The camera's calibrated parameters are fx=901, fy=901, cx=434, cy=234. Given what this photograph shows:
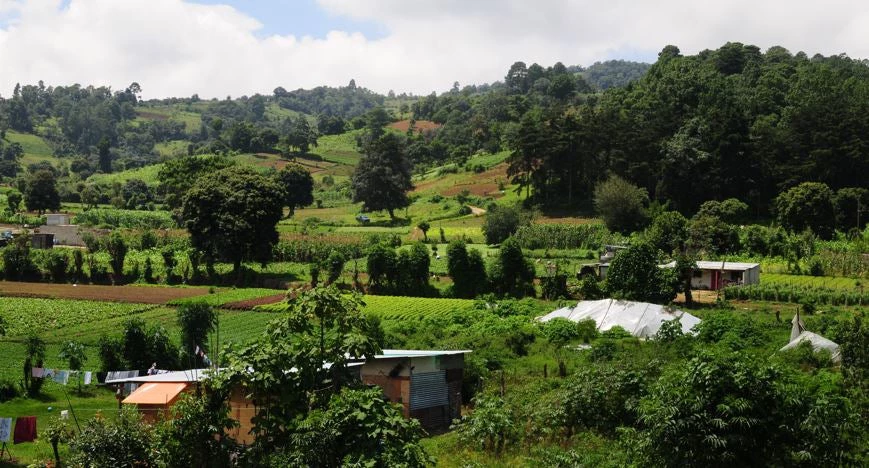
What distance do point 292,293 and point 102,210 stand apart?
68.7m

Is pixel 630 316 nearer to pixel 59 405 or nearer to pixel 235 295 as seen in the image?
pixel 59 405

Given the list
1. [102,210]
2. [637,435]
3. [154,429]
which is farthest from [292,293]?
[102,210]

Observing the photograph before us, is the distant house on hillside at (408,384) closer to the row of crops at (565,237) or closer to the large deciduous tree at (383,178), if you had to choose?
the row of crops at (565,237)

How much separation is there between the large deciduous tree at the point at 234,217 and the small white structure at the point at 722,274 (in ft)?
70.4

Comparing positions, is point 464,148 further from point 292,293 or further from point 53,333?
point 292,293

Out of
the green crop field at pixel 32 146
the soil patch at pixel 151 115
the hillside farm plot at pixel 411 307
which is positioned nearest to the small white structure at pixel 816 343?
the hillside farm plot at pixel 411 307

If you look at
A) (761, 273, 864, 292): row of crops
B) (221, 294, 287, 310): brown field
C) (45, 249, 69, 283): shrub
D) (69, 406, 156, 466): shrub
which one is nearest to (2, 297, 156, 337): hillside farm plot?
(221, 294, 287, 310): brown field

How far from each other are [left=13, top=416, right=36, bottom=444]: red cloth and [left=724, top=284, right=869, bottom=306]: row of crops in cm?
2860

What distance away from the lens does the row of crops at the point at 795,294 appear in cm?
3594

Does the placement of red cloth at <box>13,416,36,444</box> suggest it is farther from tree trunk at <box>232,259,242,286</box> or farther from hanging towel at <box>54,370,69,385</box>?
tree trunk at <box>232,259,242,286</box>

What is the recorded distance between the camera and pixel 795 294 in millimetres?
37031

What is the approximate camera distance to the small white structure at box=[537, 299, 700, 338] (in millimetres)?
30703

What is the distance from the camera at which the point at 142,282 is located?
49.6 metres

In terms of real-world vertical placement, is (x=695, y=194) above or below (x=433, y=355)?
above
